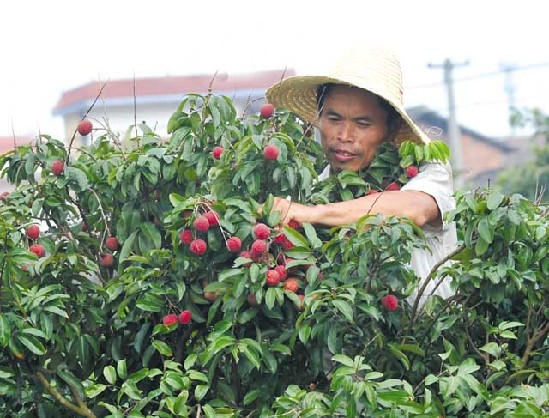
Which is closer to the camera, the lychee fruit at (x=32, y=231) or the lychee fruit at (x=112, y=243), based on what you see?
the lychee fruit at (x=32, y=231)

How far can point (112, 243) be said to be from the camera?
3021 millimetres

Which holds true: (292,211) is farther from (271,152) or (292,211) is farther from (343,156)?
(343,156)

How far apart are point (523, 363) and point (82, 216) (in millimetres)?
1140

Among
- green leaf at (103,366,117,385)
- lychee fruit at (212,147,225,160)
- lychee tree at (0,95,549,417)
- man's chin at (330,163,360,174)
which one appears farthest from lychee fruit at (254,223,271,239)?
man's chin at (330,163,360,174)

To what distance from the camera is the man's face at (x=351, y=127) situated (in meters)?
3.30

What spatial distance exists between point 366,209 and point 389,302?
0.32 m

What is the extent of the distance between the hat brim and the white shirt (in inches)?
6.8

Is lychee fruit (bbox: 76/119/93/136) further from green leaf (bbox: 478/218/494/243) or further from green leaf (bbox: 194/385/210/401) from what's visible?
green leaf (bbox: 478/218/494/243)

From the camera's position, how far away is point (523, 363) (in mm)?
2682

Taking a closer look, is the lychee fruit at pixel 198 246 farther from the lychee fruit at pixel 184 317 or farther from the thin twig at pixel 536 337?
the thin twig at pixel 536 337

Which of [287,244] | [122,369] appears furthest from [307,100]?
[122,369]

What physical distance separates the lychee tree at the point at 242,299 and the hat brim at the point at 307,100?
480 millimetres

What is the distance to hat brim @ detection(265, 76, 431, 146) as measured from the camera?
339cm

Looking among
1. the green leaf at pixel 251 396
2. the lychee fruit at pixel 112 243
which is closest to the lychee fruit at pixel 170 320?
the green leaf at pixel 251 396
